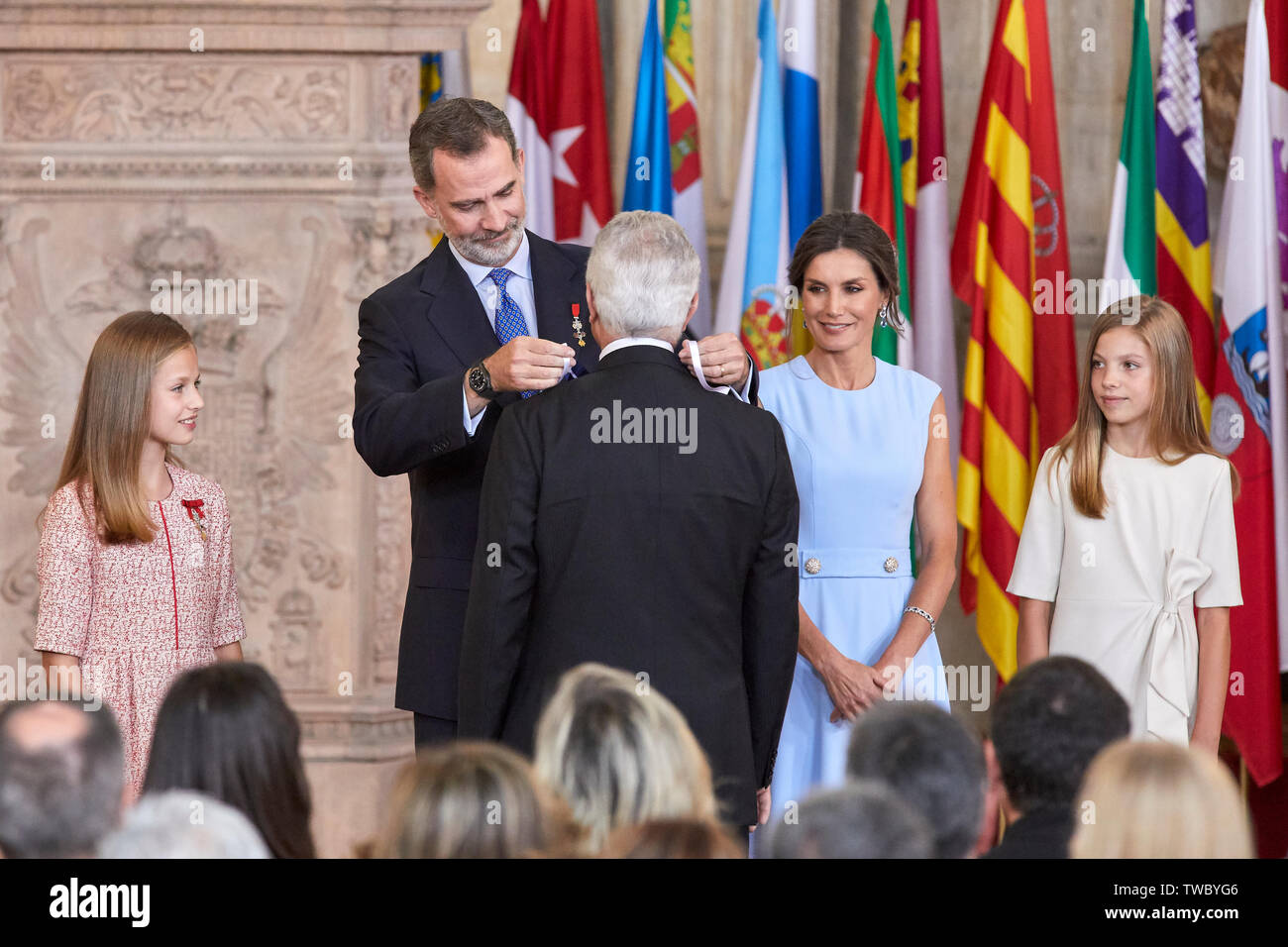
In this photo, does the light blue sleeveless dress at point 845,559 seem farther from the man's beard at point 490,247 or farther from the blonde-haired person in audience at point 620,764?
the blonde-haired person in audience at point 620,764

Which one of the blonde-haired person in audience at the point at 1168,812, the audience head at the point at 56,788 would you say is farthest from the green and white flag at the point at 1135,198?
the audience head at the point at 56,788

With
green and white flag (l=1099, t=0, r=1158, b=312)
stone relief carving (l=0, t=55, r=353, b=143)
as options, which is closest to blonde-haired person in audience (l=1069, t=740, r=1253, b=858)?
green and white flag (l=1099, t=0, r=1158, b=312)

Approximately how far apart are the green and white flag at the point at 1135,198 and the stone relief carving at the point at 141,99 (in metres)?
2.72

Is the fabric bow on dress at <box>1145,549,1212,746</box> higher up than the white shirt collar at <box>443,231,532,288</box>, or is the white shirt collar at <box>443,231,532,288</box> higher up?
the white shirt collar at <box>443,231,532,288</box>

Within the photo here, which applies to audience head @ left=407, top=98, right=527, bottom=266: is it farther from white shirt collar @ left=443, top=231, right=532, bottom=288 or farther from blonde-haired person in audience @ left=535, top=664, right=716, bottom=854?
blonde-haired person in audience @ left=535, top=664, right=716, bottom=854

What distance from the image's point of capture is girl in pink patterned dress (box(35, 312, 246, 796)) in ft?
10.6

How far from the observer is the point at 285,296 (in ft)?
16.0

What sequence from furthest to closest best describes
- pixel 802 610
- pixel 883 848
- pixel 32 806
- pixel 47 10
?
pixel 47 10 → pixel 802 610 → pixel 32 806 → pixel 883 848

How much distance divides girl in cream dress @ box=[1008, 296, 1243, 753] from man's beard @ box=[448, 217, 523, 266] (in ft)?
4.57

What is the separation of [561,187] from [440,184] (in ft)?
7.32

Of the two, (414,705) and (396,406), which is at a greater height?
(396,406)

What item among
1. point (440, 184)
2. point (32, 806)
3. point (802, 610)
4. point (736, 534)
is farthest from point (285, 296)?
point (32, 806)

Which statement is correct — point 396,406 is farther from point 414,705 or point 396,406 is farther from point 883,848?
point 883,848

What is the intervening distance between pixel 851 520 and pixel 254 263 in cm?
232
